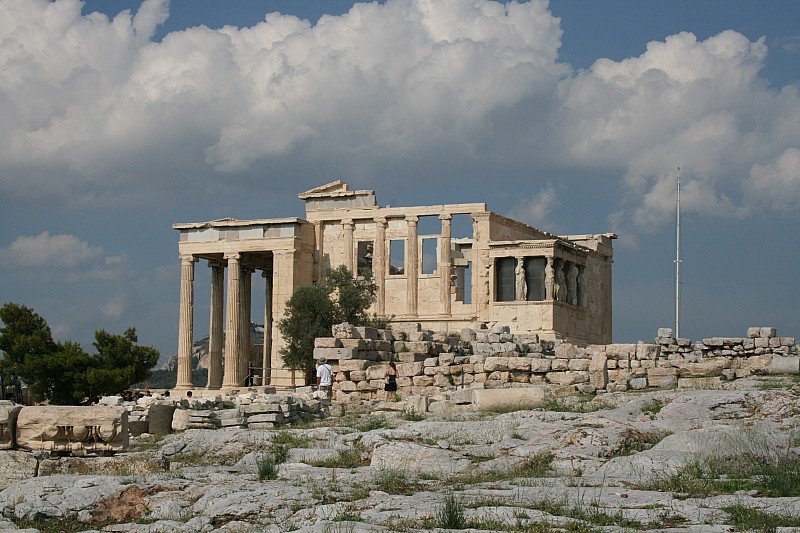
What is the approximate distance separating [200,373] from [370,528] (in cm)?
7491

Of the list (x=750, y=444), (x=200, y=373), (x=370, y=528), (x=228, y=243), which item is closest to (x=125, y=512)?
(x=370, y=528)

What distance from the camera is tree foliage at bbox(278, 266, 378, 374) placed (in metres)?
42.2

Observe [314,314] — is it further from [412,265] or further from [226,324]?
[226,324]

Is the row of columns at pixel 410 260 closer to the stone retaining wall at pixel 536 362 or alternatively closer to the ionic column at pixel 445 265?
the ionic column at pixel 445 265

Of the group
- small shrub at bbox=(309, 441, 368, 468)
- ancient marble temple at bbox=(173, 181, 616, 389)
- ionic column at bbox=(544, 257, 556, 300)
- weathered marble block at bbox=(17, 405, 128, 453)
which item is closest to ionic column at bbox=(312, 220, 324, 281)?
ancient marble temple at bbox=(173, 181, 616, 389)

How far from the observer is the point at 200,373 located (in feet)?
272

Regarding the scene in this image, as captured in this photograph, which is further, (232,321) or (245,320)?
(245,320)

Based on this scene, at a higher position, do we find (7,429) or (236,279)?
(236,279)

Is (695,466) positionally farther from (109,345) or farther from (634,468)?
(109,345)

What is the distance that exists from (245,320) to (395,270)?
6.73m

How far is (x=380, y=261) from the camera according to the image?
48188 mm

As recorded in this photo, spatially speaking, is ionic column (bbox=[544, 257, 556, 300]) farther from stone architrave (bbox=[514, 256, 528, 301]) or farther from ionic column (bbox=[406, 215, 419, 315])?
ionic column (bbox=[406, 215, 419, 315])

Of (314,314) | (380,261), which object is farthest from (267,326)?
(314,314)

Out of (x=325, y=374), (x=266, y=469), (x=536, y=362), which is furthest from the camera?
(x=325, y=374)
